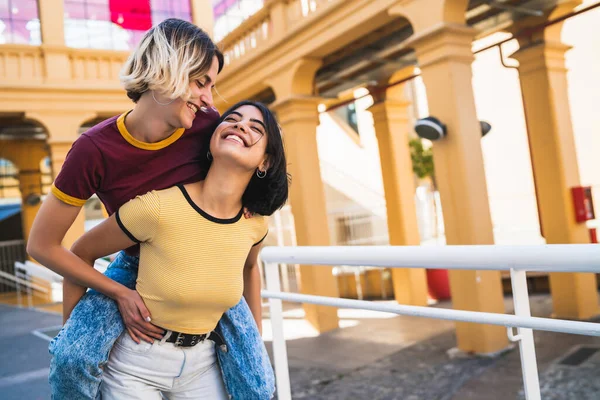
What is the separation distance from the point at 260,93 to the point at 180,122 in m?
9.05

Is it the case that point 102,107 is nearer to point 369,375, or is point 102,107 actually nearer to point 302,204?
point 302,204

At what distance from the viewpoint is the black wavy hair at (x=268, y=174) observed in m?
1.51

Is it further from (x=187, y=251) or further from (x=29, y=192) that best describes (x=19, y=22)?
(x=187, y=251)

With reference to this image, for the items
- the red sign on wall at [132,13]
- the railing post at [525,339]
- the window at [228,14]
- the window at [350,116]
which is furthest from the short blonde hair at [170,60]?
the window at [350,116]

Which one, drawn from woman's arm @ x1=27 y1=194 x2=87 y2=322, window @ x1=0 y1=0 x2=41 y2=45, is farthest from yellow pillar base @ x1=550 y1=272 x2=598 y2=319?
window @ x1=0 y1=0 x2=41 y2=45

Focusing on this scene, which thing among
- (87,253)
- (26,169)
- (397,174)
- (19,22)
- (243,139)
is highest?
(19,22)

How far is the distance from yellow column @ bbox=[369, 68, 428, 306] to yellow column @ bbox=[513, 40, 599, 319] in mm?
2641

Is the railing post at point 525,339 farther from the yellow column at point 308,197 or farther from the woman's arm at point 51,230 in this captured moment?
the yellow column at point 308,197

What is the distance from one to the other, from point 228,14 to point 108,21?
7.85 ft

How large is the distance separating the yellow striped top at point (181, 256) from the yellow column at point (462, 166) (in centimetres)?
489

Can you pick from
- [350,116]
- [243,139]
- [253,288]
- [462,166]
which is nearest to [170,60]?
[243,139]

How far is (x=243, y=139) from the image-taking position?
56.3 inches

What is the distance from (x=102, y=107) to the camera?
34.9ft

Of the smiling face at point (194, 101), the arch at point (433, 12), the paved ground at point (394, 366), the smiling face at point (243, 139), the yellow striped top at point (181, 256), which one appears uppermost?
the arch at point (433, 12)
